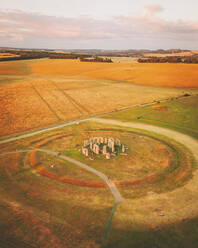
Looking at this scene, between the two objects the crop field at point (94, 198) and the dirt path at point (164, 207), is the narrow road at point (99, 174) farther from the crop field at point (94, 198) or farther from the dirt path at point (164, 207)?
the dirt path at point (164, 207)

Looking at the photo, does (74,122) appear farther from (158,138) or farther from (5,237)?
(5,237)

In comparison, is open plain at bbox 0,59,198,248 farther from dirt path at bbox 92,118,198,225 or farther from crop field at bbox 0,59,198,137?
crop field at bbox 0,59,198,137

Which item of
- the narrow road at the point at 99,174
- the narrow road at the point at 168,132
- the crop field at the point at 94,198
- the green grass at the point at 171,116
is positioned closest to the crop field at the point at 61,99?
the green grass at the point at 171,116

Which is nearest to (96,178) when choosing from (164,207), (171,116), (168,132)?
(164,207)

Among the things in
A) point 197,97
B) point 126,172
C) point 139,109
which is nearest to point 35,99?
point 139,109

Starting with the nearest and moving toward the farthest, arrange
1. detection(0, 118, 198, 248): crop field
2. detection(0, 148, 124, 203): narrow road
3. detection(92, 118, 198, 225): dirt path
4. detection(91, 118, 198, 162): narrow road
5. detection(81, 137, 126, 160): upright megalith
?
1. detection(0, 118, 198, 248): crop field
2. detection(92, 118, 198, 225): dirt path
3. detection(0, 148, 124, 203): narrow road
4. detection(81, 137, 126, 160): upright megalith
5. detection(91, 118, 198, 162): narrow road

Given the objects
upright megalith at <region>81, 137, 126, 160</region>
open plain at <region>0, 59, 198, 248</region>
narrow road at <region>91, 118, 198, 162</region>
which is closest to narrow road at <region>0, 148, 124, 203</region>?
open plain at <region>0, 59, 198, 248</region>
